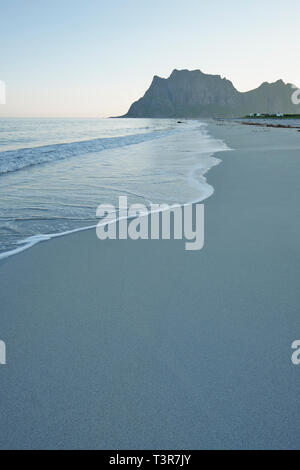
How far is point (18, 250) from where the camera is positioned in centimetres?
417

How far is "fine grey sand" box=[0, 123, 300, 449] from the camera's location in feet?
5.57

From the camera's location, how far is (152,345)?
2311 mm

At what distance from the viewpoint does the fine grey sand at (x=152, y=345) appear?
1699mm

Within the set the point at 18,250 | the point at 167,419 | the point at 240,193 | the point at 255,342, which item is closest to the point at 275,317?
the point at 255,342

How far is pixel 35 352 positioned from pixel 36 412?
508 millimetres
